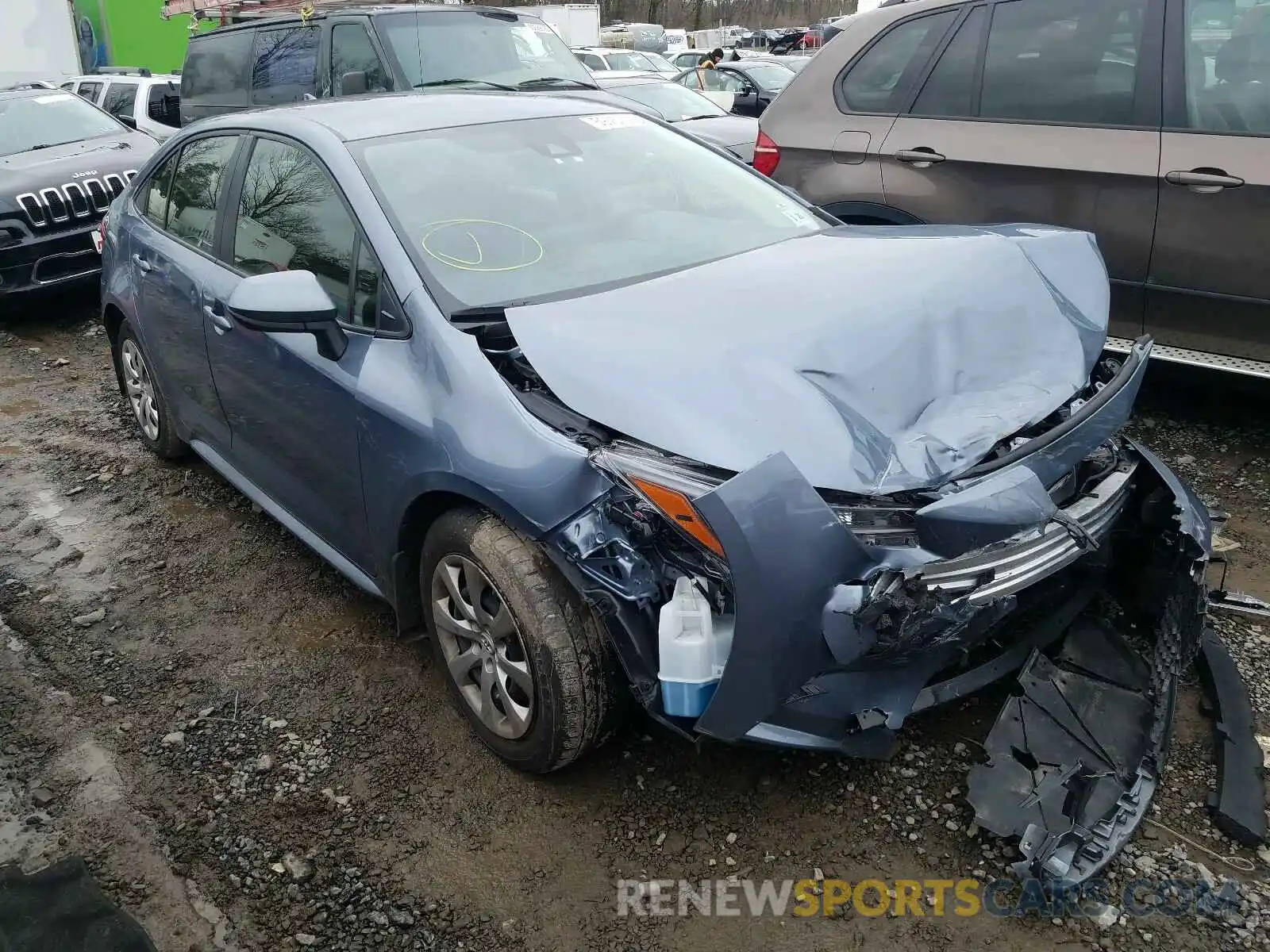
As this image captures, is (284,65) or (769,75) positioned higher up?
(284,65)

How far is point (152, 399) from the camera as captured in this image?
4633 millimetres

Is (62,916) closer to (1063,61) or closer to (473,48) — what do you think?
(1063,61)

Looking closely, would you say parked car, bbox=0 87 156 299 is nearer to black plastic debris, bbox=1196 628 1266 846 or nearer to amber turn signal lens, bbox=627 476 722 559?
amber turn signal lens, bbox=627 476 722 559

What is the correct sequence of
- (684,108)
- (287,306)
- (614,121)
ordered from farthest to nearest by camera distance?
(684,108) < (614,121) < (287,306)

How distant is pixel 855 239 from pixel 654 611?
164cm

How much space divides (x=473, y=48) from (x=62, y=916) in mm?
6562

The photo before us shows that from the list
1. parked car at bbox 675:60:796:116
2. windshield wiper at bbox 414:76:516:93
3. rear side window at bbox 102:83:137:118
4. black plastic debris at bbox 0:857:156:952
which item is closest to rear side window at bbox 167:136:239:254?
black plastic debris at bbox 0:857:156:952

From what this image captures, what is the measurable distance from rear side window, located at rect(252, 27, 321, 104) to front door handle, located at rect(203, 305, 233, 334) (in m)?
4.45

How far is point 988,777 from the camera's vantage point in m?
2.39

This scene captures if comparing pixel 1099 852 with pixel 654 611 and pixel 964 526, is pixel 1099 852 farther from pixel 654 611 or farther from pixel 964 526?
pixel 654 611

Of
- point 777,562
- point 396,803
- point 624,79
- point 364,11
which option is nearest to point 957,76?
point 777,562

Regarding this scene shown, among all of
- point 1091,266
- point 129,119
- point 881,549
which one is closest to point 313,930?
point 881,549

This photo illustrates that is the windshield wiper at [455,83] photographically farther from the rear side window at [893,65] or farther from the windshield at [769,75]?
the windshield at [769,75]

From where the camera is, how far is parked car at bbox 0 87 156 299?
6.91 m
